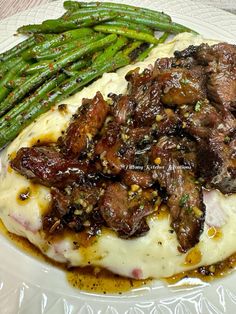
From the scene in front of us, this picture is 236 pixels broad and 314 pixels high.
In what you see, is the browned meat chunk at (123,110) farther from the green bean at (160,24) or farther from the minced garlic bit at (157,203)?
the green bean at (160,24)

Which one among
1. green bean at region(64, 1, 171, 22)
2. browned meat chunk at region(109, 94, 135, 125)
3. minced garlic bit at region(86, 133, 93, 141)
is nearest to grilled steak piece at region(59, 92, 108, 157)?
minced garlic bit at region(86, 133, 93, 141)

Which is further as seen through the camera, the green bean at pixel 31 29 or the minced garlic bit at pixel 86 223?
the green bean at pixel 31 29

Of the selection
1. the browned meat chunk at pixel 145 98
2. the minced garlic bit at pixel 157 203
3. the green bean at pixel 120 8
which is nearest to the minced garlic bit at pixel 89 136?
the browned meat chunk at pixel 145 98

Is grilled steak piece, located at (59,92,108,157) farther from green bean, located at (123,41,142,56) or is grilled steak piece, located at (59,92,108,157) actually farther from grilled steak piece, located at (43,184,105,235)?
green bean, located at (123,41,142,56)

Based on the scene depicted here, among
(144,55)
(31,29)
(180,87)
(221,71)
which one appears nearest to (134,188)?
(180,87)

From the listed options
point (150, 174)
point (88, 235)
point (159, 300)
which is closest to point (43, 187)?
point (88, 235)

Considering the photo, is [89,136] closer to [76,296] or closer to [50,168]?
[50,168]
